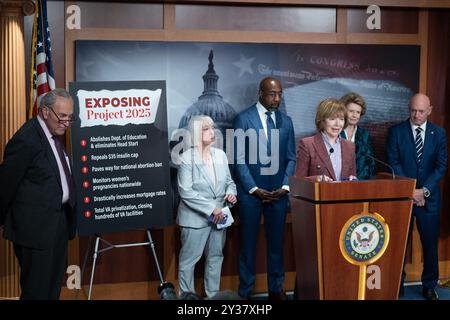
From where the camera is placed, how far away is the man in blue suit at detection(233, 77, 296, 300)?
5074 mm

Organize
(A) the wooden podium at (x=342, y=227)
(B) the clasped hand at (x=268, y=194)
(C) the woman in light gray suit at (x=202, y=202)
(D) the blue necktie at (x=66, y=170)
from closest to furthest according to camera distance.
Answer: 1. (A) the wooden podium at (x=342, y=227)
2. (D) the blue necktie at (x=66, y=170)
3. (C) the woman in light gray suit at (x=202, y=202)
4. (B) the clasped hand at (x=268, y=194)

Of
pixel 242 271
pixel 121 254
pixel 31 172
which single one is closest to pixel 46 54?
pixel 31 172

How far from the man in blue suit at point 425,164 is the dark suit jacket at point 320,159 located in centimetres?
119

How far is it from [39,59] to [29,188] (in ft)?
4.23

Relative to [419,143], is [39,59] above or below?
above

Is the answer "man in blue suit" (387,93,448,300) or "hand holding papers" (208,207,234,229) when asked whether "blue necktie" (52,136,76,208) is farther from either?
"man in blue suit" (387,93,448,300)

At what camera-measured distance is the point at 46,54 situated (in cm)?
468

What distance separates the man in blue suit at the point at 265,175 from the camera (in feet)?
16.6

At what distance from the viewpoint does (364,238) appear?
3.65 meters

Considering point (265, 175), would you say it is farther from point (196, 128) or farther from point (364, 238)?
point (364, 238)

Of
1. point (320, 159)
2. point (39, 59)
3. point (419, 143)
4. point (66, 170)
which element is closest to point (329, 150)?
point (320, 159)

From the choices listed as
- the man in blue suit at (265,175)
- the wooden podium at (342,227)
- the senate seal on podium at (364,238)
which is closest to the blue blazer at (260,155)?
the man in blue suit at (265,175)

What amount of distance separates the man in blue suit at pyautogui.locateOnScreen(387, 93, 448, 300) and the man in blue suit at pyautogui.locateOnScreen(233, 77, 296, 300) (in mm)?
958

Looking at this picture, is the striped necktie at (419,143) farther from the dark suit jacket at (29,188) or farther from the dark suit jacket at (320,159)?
the dark suit jacket at (29,188)
